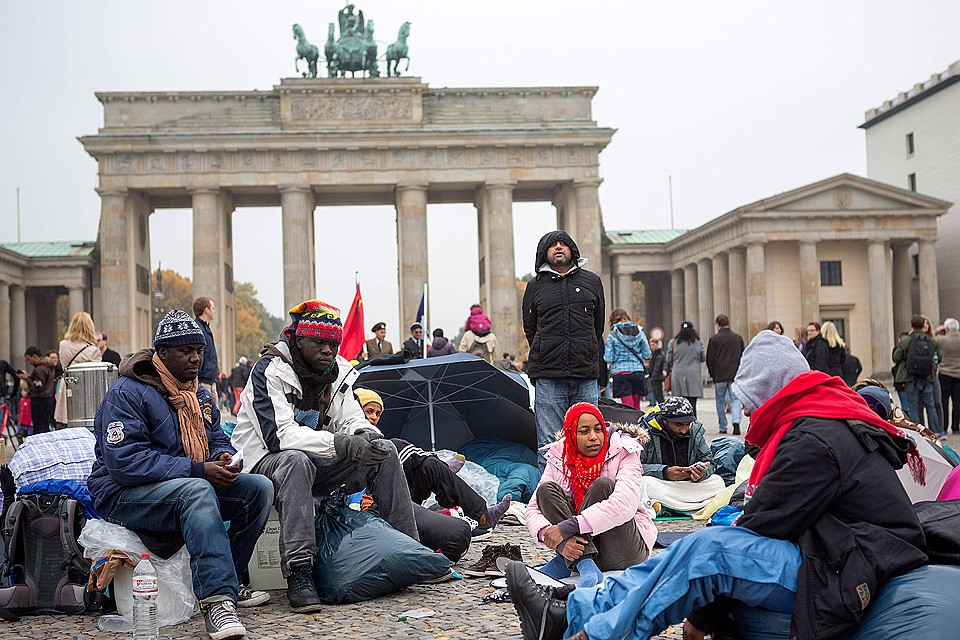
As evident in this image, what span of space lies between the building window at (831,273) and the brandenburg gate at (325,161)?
393 inches

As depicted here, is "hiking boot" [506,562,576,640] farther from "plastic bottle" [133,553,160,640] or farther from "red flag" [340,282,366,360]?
"red flag" [340,282,366,360]

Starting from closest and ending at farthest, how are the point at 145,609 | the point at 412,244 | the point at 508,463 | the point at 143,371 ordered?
the point at 145,609 < the point at 143,371 < the point at 508,463 < the point at 412,244

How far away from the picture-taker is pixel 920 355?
15.8 metres

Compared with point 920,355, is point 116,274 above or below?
above

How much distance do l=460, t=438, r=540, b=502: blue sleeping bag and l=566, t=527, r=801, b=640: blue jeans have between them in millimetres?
5454

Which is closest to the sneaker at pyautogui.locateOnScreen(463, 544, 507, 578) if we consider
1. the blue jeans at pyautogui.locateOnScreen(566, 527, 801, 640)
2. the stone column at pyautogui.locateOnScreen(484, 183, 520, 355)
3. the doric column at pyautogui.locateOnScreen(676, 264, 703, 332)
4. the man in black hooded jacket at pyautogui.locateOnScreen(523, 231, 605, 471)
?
the man in black hooded jacket at pyautogui.locateOnScreen(523, 231, 605, 471)

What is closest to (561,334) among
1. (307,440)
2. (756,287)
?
(307,440)

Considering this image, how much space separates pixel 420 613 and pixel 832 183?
132 feet

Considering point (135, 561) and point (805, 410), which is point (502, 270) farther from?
point (805, 410)

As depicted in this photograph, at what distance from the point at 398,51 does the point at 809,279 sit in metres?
21.9

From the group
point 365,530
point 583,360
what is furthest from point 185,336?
point 583,360

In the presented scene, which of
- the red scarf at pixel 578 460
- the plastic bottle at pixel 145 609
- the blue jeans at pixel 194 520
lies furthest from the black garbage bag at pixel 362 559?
the plastic bottle at pixel 145 609

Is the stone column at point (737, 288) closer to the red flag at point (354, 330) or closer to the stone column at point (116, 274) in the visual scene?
the stone column at point (116, 274)

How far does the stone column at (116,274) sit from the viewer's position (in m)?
46.2
